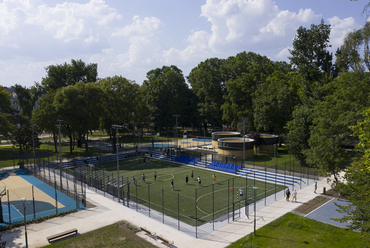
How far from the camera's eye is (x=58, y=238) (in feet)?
65.9

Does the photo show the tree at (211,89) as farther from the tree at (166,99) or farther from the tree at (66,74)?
the tree at (66,74)

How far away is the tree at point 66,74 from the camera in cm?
6429

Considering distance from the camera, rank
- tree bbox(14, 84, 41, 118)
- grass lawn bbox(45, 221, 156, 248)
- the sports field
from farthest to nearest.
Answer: tree bbox(14, 84, 41, 118) → the sports field → grass lawn bbox(45, 221, 156, 248)

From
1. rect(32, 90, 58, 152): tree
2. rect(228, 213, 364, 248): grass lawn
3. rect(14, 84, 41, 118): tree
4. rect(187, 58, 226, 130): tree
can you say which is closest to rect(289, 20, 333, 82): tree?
rect(228, 213, 364, 248): grass lawn

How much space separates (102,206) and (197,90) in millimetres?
63323

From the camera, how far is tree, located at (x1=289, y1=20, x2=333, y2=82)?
1686 inches

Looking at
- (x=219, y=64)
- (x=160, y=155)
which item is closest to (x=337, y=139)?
(x=160, y=155)

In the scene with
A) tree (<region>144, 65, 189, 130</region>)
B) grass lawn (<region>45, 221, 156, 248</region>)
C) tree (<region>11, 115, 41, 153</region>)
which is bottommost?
grass lawn (<region>45, 221, 156, 248</region>)

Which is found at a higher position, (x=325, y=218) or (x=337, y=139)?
(x=337, y=139)

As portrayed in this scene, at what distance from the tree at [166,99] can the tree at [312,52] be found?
42872 mm

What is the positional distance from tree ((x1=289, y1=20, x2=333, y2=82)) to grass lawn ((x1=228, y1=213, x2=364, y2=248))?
28414mm

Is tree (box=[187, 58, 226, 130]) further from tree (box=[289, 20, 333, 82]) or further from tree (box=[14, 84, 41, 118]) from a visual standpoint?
tree (box=[14, 84, 41, 118])

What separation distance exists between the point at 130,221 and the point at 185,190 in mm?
9810

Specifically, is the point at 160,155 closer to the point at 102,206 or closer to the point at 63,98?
the point at 63,98
